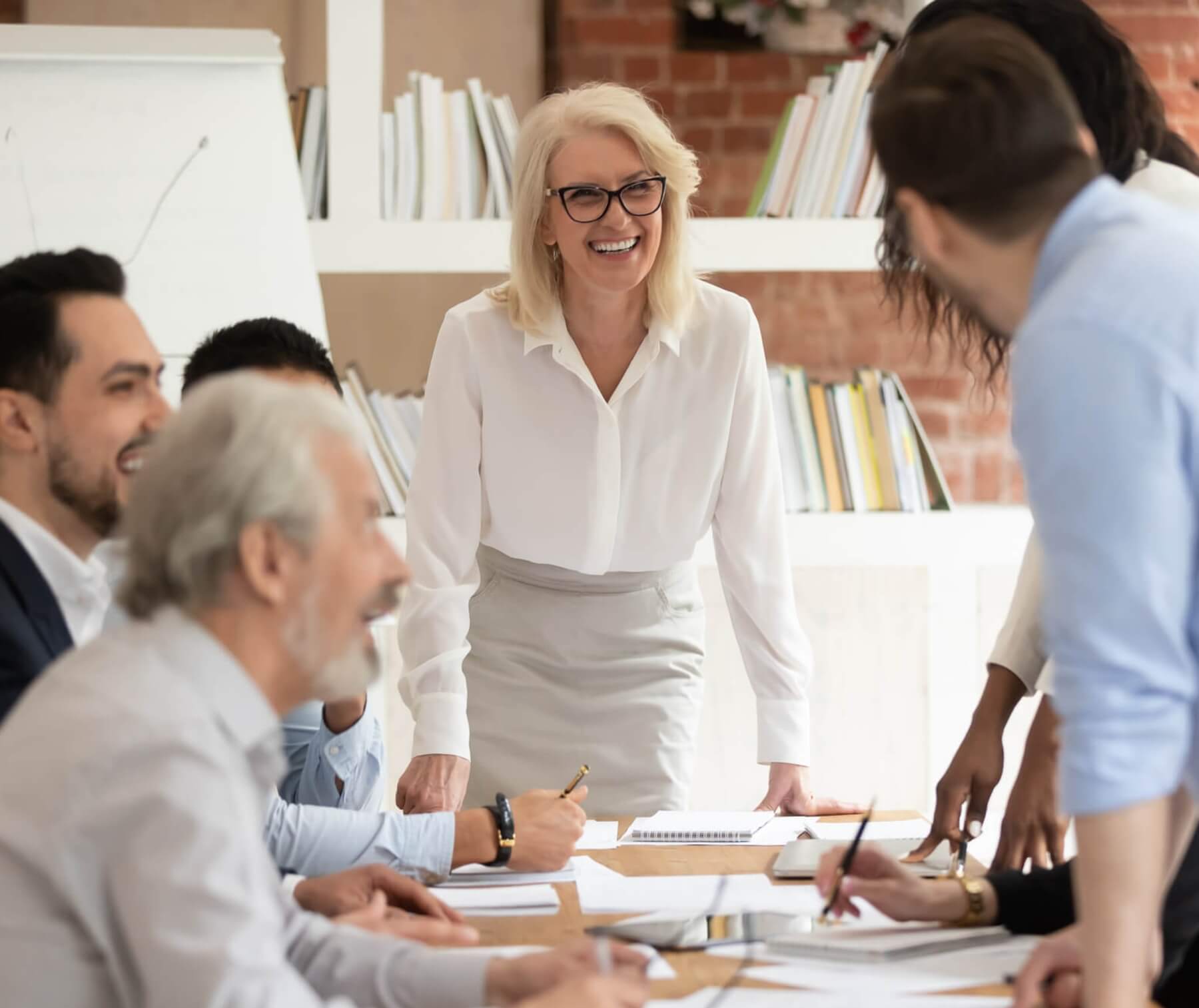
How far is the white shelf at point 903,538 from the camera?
3.30m

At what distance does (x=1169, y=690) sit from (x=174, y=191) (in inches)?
94.5

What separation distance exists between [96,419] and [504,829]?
0.63m

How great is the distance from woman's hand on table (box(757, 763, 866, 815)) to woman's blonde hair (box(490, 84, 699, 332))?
0.73 m

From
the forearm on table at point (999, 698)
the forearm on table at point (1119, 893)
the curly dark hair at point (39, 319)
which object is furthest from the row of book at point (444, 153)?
the forearm on table at point (1119, 893)

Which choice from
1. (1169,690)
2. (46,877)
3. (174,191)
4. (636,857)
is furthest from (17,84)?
(1169,690)

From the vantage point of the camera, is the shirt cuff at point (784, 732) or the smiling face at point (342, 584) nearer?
the smiling face at point (342, 584)

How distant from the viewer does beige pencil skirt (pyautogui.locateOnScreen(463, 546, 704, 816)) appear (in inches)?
91.2

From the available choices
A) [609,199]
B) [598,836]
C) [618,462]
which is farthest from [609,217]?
[598,836]

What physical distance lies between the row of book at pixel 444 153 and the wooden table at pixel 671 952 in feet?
5.41

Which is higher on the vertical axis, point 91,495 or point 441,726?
point 91,495

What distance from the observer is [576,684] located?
7.68 ft

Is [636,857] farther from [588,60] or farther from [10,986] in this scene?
[588,60]

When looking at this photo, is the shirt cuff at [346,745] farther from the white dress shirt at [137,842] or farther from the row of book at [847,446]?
the row of book at [847,446]

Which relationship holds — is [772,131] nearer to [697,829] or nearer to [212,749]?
[697,829]
